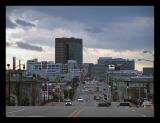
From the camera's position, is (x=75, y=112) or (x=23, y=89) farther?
(x=23, y=89)

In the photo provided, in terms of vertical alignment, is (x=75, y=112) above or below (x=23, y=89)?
above

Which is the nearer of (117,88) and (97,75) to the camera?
(117,88)

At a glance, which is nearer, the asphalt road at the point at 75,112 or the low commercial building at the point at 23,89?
the asphalt road at the point at 75,112

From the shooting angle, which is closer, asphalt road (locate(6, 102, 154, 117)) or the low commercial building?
asphalt road (locate(6, 102, 154, 117))

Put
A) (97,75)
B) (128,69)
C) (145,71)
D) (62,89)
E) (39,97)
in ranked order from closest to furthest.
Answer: (145,71), (39,97), (128,69), (62,89), (97,75)

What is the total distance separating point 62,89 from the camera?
6102 inches

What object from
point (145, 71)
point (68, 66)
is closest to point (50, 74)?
point (68, 66)
